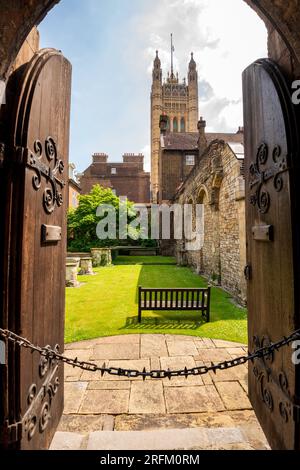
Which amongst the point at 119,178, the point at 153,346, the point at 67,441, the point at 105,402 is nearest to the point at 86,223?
the point at 153,346

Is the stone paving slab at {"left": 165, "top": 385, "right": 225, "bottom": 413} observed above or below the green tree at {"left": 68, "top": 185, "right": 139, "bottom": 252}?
below

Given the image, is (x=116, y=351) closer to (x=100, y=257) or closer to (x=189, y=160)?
(x=100, y=257)

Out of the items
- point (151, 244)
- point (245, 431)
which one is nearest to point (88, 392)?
point (245, 431)

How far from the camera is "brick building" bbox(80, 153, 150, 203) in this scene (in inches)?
1615

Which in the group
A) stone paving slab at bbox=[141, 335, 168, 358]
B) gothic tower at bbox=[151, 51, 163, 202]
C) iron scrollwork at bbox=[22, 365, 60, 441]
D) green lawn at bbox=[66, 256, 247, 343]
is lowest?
stone paving slab at bbox=[141, 335, 168, 358]

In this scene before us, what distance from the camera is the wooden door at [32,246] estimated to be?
1.71m

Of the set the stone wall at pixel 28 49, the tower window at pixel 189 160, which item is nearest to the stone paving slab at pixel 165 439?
the stone wall at pixel 28 49

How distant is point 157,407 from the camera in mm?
2939

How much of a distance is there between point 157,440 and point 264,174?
9.11ft

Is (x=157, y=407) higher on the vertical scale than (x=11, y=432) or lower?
lower
